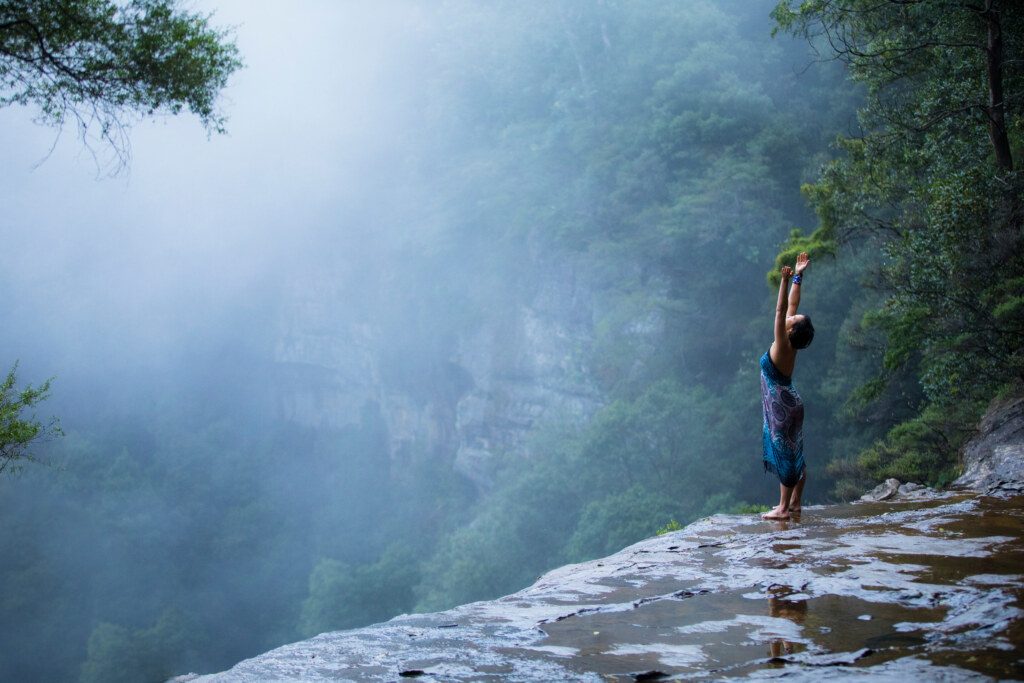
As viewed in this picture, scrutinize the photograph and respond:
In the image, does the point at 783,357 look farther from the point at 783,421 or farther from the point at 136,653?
the point at 136,653

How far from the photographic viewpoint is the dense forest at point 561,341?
1076 centimetres

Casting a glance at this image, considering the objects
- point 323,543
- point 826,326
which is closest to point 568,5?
point 826,326

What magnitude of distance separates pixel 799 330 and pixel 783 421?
625mm

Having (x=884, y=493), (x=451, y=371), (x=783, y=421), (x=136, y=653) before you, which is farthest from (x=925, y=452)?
(x=451, y=371)

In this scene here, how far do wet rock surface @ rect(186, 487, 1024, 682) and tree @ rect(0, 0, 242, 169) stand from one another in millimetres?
4854

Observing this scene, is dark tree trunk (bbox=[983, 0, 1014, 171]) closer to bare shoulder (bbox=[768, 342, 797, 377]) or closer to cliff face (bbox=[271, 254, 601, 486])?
bare shoulder (bbox=[768, 342, 797, 377])

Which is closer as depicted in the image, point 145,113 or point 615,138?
point 145,113

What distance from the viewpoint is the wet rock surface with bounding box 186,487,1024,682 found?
212 centimetres

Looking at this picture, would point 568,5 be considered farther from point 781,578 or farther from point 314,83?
point 781,578

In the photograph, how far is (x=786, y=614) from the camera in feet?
8.98

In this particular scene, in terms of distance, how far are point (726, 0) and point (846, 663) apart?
4183 cm

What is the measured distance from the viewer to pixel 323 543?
142 ft

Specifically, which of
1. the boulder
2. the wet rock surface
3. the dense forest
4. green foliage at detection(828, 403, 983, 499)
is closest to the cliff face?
the dense forest

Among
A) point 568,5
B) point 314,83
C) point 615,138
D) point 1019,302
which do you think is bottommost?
point 1019,302
